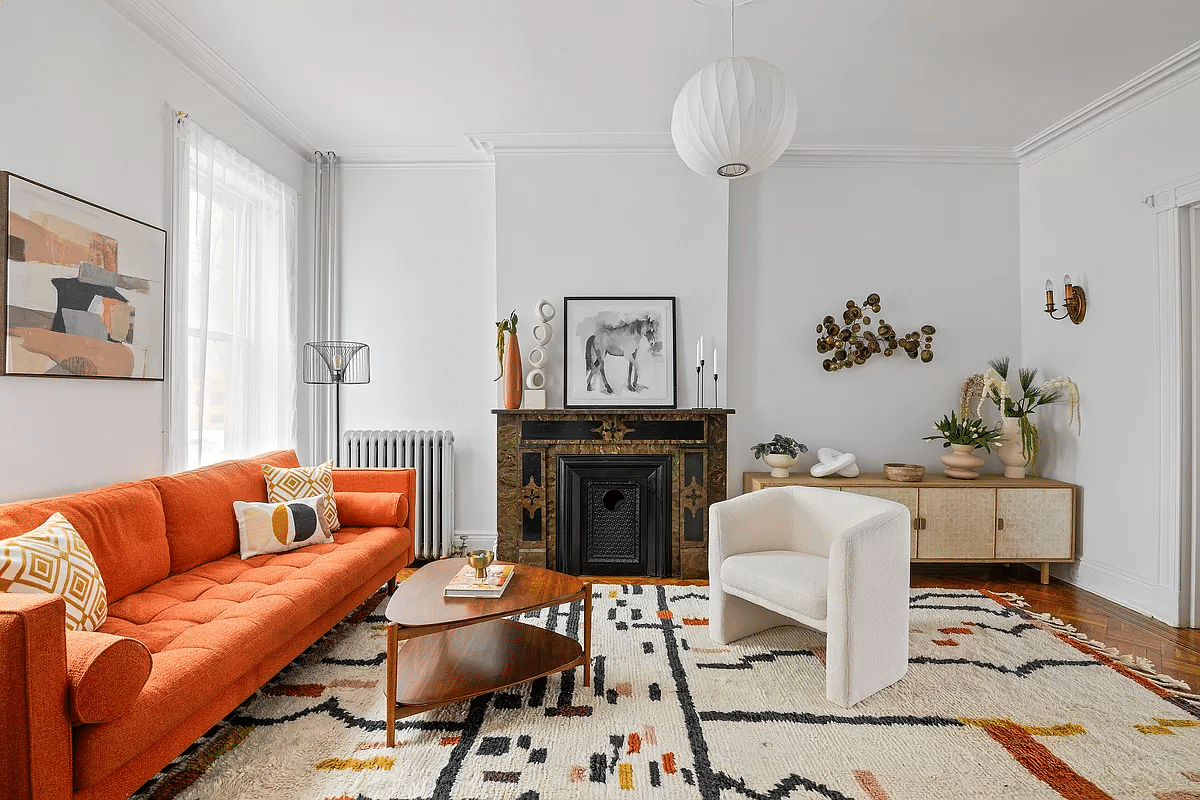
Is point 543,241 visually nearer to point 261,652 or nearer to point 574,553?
point 574,553

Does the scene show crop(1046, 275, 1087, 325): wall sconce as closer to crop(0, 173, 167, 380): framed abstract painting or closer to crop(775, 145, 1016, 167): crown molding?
crop(775, 145, 1016, 167): crown molding

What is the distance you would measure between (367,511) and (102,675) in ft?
6.59

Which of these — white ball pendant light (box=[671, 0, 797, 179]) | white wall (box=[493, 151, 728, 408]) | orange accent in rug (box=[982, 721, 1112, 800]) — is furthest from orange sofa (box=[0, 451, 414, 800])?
orange accent in rug (box=[982, 721, 1112, 800])

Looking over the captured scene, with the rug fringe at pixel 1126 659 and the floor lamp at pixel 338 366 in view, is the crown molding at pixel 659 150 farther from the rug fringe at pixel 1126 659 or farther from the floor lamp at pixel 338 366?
the rug fringe at pixel 1126 659

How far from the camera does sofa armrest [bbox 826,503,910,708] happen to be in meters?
2.35

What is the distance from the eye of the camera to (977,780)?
195cm

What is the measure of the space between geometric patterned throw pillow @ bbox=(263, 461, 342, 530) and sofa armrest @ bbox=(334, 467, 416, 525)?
0.73ft

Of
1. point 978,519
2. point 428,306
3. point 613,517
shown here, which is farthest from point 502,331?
point 978,519

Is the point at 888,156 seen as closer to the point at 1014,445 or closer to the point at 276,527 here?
the point at 1014,445

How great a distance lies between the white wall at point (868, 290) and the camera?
15.1ft

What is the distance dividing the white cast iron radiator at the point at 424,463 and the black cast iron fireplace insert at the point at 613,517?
2.86 feet

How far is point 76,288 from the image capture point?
2.53m

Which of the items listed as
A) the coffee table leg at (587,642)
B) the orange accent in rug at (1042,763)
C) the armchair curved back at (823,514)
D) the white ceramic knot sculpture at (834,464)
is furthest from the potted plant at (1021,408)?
the coffee table leg at (587,642)

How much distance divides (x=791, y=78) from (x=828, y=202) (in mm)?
1292
